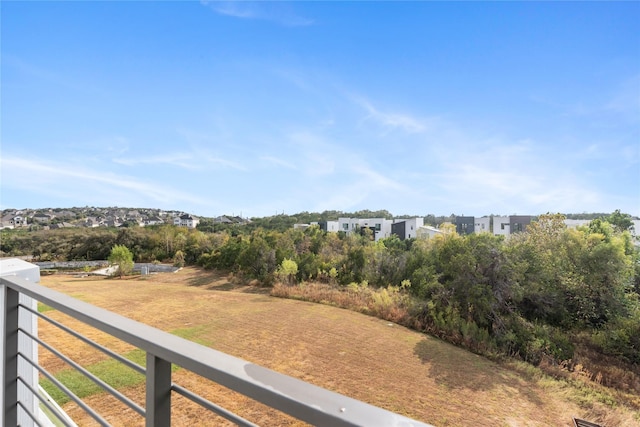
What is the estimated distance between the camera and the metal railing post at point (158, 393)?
0.50 metres

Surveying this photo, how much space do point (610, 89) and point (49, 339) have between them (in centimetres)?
1492

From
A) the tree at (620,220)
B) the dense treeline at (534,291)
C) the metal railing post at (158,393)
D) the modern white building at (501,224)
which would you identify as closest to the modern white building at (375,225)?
the modern white building at (501,224)

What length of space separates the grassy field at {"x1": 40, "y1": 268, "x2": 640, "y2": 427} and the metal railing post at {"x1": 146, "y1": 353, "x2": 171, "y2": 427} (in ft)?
6.76

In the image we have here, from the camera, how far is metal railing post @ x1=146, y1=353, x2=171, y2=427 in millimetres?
500

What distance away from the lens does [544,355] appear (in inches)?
227

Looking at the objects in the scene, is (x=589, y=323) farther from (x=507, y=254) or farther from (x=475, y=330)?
(x=475, y=330)

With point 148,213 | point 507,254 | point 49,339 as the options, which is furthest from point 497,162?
point 148,213

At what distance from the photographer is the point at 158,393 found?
52 centimetres

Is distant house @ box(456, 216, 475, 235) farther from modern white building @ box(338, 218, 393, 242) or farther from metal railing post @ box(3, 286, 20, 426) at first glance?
metal railing post @ box(3, 286, 20, 426)

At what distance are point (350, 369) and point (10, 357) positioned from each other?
4822 mm

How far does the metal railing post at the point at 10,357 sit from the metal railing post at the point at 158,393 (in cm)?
94

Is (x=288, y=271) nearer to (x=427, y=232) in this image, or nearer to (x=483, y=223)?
(x=427, y=232)

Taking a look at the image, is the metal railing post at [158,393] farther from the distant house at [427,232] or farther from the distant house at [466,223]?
the distant house at [466,223]

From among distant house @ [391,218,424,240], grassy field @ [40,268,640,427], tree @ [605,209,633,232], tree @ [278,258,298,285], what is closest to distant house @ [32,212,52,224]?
grassy field @ [40,268,640,427]
